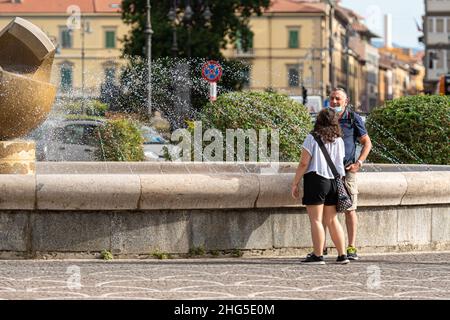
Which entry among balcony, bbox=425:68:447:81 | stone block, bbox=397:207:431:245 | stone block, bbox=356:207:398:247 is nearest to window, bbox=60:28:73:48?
balcony, bbox=425:68:447:81

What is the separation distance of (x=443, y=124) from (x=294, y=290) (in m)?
8.75

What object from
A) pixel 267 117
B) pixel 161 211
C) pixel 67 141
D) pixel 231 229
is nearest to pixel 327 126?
pixel 231 229

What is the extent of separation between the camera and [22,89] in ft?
39.7

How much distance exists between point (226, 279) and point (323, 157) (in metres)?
1.68

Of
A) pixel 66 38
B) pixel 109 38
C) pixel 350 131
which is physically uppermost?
pixel 109 38

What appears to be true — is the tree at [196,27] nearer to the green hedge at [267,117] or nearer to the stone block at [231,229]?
the green hedge at [267,117]

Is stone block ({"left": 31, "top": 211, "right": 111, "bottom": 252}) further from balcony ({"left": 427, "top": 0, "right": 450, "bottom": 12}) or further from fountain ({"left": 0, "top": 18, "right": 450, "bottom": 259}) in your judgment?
balcony ({"left": 427, "top": 0, "right": 450, "bottom": 12})

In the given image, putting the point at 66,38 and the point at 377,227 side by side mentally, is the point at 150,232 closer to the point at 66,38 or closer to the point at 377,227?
the point at 377,227

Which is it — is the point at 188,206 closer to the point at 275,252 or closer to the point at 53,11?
the point at 275,252

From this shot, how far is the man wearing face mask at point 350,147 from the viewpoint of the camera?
10.7 m

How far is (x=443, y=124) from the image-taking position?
16969 millimetres

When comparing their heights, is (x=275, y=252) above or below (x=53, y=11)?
below

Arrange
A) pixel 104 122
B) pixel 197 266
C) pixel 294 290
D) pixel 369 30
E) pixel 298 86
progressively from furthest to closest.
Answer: pixel 369 30 < pixel 298 86 < pixel 104 122 < pixel 197 266 < pixel 294 290
